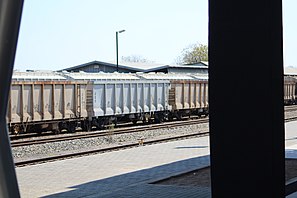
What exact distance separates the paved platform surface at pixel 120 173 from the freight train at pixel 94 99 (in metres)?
6.47

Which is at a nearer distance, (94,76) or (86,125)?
(86,125)

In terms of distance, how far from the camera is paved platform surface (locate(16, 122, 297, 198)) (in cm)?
1017

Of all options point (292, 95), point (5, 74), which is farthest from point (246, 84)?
point (292, 95)

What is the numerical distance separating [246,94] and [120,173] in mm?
7647

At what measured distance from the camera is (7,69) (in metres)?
2.46

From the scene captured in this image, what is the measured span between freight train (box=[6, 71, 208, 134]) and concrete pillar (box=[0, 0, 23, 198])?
1858 cm

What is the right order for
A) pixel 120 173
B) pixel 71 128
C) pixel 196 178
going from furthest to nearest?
pixel 71 128 < pixel 120 173 < pixel 196 178

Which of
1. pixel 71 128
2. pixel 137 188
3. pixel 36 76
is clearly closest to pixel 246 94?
pixel 137 188

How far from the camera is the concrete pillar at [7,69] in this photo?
2.37 meters

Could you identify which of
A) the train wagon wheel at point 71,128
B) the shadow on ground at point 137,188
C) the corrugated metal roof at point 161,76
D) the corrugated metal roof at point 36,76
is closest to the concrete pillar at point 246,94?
the shadow on ground at point 137,188

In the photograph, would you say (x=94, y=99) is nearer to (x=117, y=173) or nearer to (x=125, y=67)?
(x=117, y=173)

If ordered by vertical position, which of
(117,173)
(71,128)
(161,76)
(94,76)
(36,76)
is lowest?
(117,173)

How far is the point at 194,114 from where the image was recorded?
37438mm

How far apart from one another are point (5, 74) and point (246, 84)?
12.5 ft
